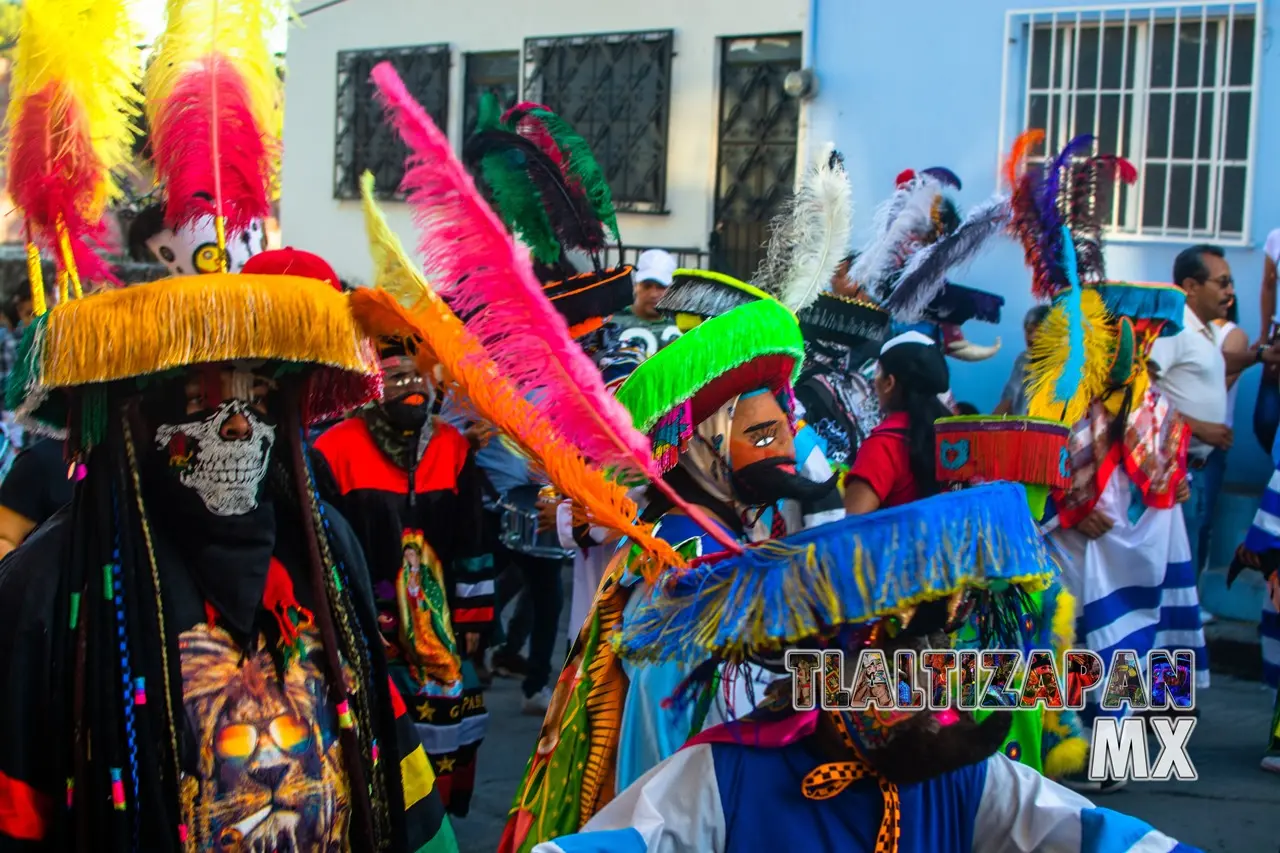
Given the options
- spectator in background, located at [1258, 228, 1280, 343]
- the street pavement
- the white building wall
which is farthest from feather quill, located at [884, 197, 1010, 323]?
the white building wall

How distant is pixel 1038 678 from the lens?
114 inches

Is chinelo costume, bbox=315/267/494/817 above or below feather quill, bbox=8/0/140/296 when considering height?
below

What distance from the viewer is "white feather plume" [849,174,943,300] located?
6.97m

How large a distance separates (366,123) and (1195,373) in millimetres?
9844

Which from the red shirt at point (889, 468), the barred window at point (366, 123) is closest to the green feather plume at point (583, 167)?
the red shirt at point (889, 468)

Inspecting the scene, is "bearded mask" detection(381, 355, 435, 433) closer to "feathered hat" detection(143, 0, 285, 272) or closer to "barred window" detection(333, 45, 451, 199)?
"feathered hat" detection(143, 0, 285, 272)

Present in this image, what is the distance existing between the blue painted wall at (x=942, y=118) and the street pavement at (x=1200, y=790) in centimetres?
321

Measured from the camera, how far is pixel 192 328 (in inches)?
110

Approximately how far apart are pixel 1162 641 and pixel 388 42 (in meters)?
10.8

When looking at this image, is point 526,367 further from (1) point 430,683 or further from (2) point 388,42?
(2) point 388,42

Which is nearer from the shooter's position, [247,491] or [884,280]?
[247,491]

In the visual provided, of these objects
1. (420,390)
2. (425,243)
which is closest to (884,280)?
(420,390)

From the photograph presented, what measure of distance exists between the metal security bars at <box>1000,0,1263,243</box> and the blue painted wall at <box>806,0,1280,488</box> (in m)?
0.14

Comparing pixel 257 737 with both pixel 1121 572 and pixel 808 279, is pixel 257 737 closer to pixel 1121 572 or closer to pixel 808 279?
pixel 808 279
